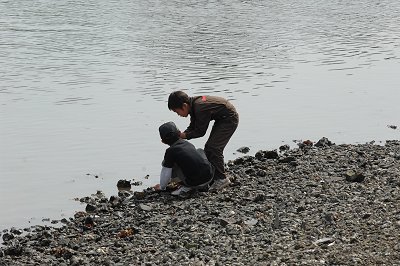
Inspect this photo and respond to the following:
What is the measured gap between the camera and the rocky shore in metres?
11.6

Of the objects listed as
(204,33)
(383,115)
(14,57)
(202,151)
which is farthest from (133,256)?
(204,33)

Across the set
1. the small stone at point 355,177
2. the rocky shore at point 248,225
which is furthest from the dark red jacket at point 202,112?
the small stone at point 355,177

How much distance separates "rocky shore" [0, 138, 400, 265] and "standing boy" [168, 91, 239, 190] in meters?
0.53

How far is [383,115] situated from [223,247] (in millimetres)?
14764

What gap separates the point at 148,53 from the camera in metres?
37.1

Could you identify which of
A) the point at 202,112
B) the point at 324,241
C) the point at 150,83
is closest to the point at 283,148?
the point at 202,112

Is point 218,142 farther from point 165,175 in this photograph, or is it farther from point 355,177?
point 355,177

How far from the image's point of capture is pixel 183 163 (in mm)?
15000

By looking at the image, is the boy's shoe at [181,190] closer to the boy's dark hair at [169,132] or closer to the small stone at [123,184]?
the boy's dark hair at [169,132]

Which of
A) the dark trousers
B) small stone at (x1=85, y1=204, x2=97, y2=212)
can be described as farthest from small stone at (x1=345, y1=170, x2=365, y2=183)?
small stone at (x1=85, y1=204, x2=97, y2=212)

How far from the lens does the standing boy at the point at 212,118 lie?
1486 centimetres

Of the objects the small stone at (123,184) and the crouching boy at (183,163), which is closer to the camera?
the crouching boy at (183,163)

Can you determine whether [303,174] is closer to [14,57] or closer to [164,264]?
[164,264]

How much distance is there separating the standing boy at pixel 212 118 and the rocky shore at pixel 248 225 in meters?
0.53
